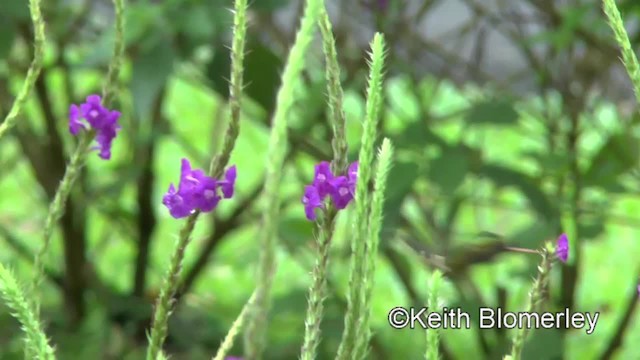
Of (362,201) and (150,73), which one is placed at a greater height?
(150,73)

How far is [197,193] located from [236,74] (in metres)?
0.11

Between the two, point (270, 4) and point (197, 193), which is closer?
point (197, 193)

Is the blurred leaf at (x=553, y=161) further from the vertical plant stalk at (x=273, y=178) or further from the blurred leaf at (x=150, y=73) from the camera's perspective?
the vertical plant stalk at (x=273, y=178)

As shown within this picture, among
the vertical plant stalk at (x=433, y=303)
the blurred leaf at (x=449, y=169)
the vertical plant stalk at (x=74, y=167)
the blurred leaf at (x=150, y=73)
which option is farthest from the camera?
the blurred leaf at (x=449, y=169)

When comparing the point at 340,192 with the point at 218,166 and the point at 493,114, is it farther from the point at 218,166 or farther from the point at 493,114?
the point at 493,114

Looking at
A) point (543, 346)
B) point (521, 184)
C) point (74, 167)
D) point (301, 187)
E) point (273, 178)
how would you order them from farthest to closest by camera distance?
1. point (301, 187)
2. point (521, 184)
3. point (543, 346)
4. point (74, 167)
5. point (273, 178)

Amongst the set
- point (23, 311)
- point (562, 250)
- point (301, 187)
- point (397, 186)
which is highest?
point (301, 187)

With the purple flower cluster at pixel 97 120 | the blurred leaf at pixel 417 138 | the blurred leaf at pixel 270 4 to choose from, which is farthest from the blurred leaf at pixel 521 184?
the purple flower cluster at pixel 97 120

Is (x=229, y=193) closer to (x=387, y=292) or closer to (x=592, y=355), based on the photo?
(x=592, y=355)

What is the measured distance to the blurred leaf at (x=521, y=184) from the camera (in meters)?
1.54

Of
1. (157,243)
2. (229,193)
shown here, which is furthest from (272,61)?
(157,243)

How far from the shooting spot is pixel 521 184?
1544 mm

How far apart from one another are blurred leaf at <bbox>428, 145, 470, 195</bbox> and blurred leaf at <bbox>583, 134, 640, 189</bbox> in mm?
220

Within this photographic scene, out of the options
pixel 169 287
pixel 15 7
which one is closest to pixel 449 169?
pixel 15 7
